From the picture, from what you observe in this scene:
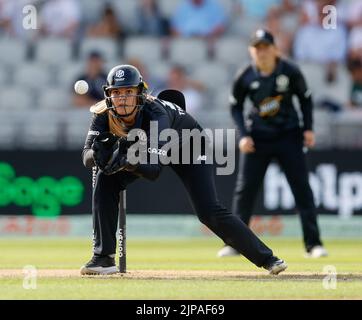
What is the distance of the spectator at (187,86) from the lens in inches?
595

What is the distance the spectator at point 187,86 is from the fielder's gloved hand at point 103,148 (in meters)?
7.56

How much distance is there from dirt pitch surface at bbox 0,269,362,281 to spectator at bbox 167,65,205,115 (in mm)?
6852

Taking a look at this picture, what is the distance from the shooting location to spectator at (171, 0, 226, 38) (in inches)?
638

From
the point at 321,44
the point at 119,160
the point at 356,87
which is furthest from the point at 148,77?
the point at 119,160

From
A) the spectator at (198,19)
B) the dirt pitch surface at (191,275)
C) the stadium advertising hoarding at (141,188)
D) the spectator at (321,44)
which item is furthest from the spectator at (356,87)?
the dirt pitch surface at (191,275)

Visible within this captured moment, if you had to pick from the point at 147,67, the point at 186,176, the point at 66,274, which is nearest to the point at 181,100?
the point at 186,176

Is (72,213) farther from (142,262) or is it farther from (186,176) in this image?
(186,176)

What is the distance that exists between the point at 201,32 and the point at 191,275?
8865mm

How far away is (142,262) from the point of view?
31.4ft

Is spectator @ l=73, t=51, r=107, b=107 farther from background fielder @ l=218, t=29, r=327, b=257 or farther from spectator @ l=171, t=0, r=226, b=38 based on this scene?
background fielder @ l=218, t=29, r=327, b=257

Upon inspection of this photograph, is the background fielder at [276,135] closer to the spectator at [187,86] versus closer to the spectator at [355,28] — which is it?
the spectator at [187,86]
